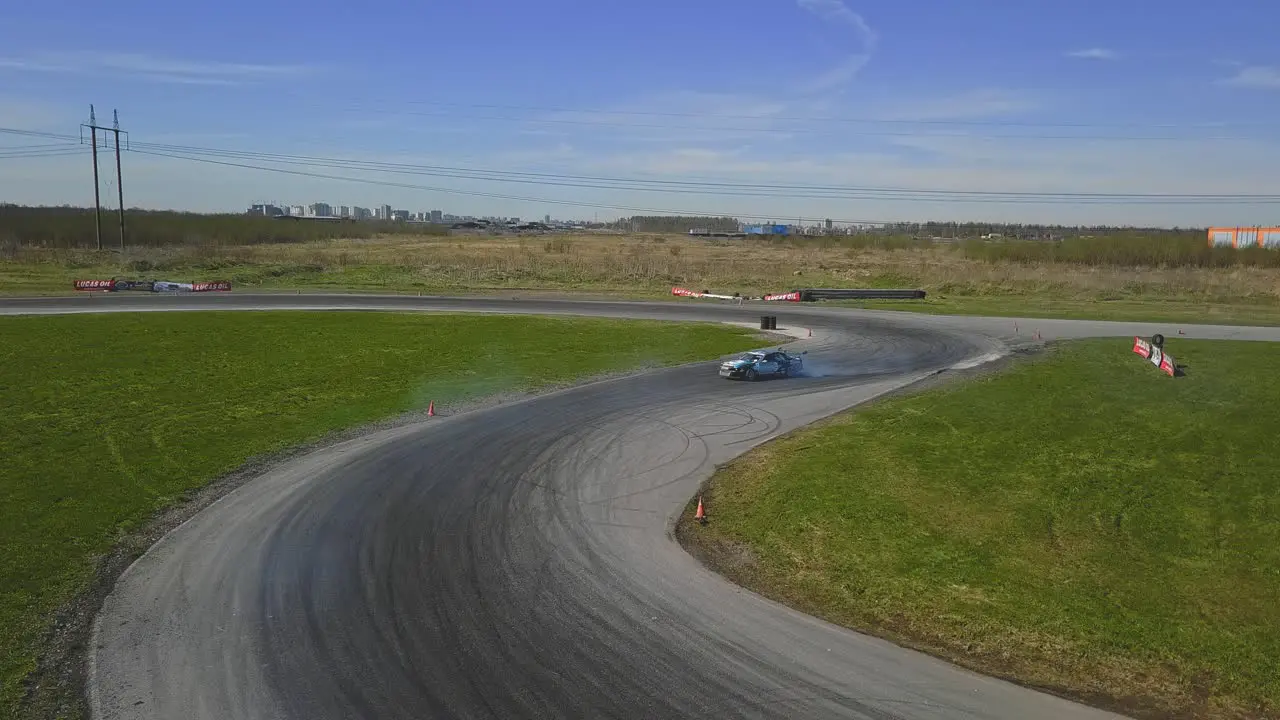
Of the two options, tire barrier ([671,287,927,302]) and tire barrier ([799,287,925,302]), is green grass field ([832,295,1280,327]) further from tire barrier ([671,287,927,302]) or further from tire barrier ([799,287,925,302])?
tire barrier ([671,287,927,302])

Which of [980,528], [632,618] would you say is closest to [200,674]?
[632,618]

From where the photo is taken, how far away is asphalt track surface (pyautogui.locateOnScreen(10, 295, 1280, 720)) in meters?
13.1

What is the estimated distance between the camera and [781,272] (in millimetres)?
105125

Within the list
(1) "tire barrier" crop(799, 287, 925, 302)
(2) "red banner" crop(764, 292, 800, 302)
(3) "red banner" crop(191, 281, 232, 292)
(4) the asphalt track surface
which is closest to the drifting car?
(4) the asphalt track surface

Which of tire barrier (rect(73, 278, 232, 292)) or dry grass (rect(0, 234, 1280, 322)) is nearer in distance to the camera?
tire barrier (rect(73, 278, 232, 292))

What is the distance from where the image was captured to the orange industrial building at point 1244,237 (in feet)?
415

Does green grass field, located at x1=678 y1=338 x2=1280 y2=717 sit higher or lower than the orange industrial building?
lower

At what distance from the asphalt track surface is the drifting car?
10445 millimetres

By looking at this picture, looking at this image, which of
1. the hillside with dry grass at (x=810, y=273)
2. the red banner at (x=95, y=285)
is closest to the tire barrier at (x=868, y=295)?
the hillside with dry grass at (x=810, y=273)

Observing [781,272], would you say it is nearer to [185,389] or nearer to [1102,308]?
[1102,308]

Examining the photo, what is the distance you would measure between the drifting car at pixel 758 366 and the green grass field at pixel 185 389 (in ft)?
19.1

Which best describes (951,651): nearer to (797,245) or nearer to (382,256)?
(382,256)

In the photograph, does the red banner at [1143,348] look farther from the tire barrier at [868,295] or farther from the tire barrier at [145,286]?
the tire barrier at [145,286]

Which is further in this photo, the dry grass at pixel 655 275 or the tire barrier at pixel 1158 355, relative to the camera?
the dry grass at pixel 655 275
